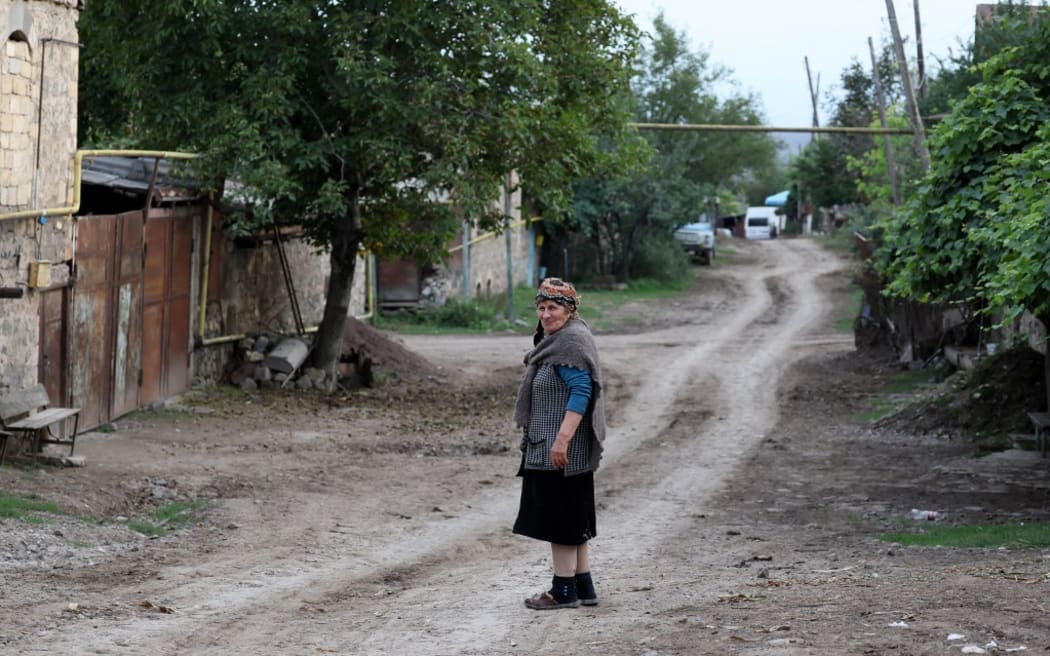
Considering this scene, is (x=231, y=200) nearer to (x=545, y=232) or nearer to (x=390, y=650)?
(x=390, y=650)

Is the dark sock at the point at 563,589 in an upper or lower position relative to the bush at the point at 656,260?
lower

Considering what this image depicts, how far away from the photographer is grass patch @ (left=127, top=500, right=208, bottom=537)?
10188 millimetres

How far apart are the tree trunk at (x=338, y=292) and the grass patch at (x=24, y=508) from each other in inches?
347

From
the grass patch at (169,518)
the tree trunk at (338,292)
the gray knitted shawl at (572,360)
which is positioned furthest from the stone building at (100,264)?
the gray knitted shawl at (572,360)

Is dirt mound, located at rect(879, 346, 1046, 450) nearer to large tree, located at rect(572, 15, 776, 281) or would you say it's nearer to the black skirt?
the black skirt

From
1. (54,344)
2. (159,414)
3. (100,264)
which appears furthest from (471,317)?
(54,344)

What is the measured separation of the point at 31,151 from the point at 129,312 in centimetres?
325

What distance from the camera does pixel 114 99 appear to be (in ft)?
64.7

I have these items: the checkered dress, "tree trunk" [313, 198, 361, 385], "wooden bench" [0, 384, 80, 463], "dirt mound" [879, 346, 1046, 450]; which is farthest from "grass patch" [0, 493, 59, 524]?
"dirt mound" [879, 346, 1046, 450]

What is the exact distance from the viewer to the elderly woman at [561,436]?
6957 mm

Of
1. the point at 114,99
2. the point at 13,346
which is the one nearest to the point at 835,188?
the point at 114,99

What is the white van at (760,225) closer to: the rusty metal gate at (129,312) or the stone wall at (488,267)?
the stone wall at (488,267)

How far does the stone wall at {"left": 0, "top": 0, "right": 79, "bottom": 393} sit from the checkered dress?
677cm

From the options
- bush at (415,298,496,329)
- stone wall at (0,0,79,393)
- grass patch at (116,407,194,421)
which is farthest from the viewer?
bush at (415,298,496,329)
